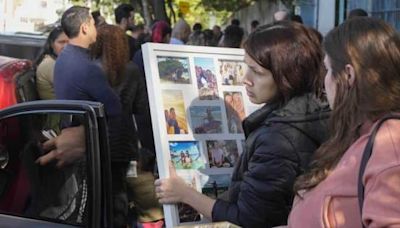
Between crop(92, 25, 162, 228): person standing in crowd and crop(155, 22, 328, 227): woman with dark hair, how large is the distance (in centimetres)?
138

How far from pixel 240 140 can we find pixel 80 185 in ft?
2.51

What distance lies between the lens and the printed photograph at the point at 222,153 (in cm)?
282

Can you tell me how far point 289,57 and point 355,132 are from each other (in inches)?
23.9

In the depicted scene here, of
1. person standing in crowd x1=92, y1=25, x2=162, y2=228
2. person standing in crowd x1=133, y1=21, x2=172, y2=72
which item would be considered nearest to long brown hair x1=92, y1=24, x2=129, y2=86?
person standing in crowd x1=92, y1=25, x2=162, y2=228

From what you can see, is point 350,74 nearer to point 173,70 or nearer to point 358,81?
point 358,81

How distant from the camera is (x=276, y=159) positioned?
233cm

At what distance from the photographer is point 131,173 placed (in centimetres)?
399

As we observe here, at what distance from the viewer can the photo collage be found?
272cm

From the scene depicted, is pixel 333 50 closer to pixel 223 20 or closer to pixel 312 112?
pixel 312 112

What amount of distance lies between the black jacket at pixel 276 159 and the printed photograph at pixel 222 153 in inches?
13.6

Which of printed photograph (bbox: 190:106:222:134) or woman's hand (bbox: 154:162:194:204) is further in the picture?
printed photograph (bbox: 190:106:222:134)

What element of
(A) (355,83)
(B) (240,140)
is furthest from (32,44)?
(A) (355,83)

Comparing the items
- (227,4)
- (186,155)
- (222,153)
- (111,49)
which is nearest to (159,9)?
(227,4)

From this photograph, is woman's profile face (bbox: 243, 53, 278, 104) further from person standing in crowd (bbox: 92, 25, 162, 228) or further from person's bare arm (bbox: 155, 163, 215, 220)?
person standing in crowd (bbox: 92, 25, 162, 228)
